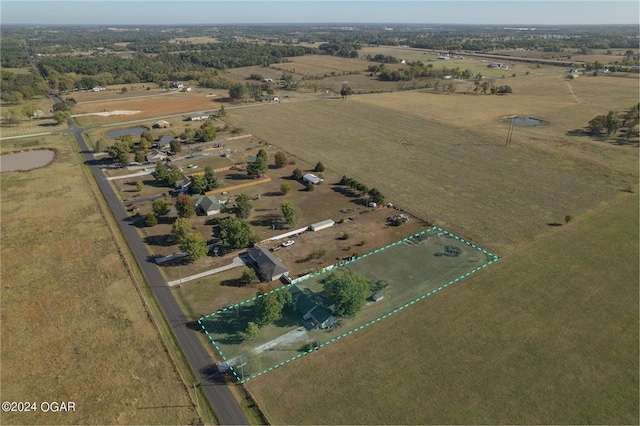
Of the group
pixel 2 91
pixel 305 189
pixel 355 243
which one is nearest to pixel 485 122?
pixel 305 189

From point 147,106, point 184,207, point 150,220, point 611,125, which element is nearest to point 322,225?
point 184,207

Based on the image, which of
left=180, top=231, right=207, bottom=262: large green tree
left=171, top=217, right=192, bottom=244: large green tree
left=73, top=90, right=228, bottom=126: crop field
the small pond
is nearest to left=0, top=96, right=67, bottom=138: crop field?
left=73, top=90, right=228, bottom=126: crop field

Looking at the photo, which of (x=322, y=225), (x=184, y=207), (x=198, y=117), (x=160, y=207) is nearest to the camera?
(x=322, y=225)

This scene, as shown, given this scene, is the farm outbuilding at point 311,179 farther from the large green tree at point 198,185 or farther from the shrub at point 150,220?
the shrub at point 150,220

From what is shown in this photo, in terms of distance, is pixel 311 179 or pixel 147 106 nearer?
pixel 311 179

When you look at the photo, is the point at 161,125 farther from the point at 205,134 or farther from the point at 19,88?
the point at 19,88

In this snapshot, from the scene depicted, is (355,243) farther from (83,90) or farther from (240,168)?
(83,90)
